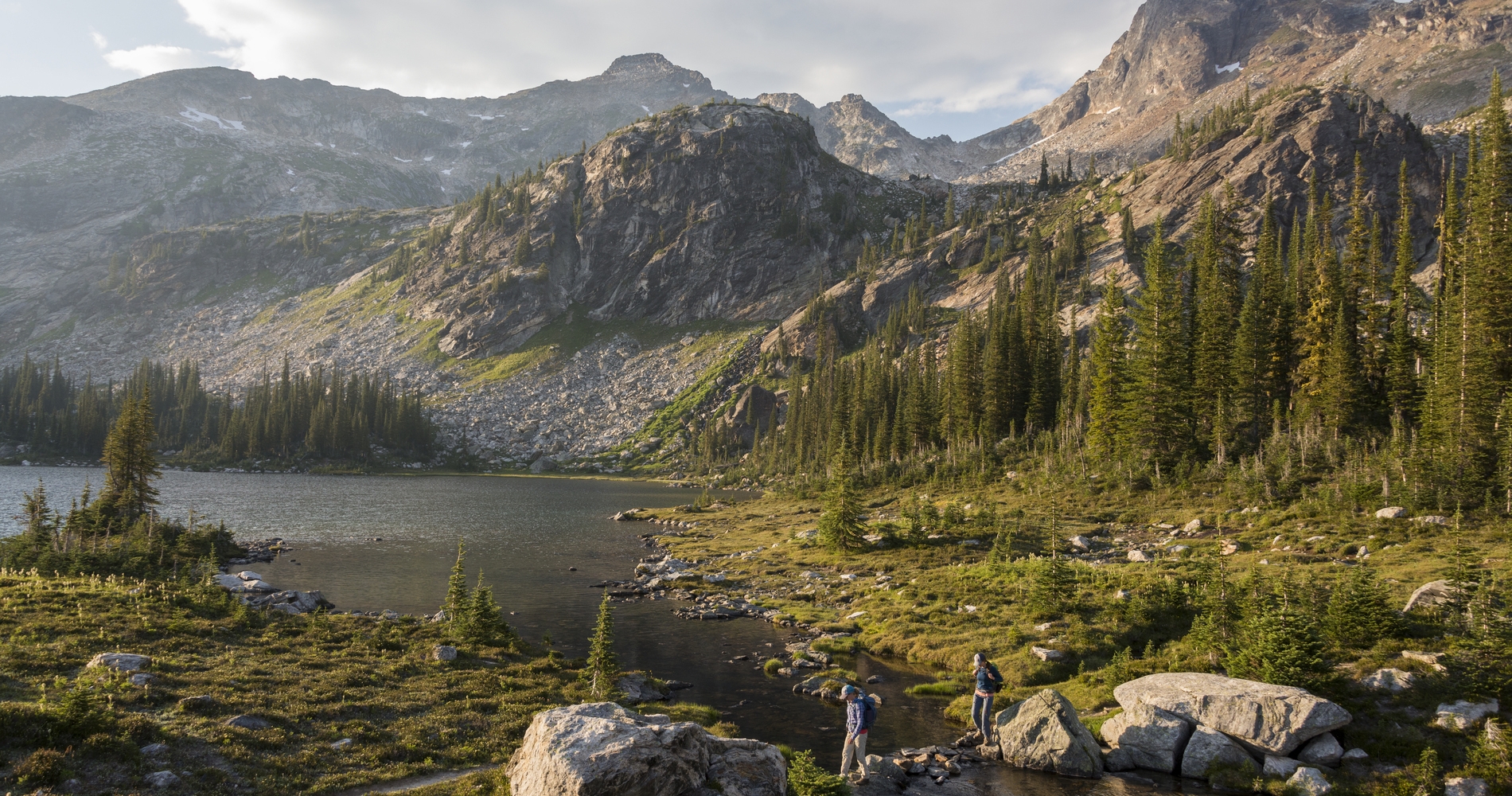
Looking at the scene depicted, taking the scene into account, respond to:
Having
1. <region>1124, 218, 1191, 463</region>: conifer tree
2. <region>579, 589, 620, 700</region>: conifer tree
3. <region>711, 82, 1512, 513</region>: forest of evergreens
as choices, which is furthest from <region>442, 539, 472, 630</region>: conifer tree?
<region>1124, 218, 1191, 463</region>: conifer tree

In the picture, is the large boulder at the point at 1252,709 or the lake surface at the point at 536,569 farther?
the lake surface at the point at 536,569

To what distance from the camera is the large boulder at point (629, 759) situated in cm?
1286

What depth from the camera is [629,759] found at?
42.9ft

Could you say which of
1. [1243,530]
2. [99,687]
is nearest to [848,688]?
[99,687]

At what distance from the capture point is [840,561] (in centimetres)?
4994

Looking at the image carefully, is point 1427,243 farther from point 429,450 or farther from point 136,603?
point 429,450

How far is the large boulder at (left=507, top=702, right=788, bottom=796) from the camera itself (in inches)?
506

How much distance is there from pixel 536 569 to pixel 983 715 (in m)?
40.5

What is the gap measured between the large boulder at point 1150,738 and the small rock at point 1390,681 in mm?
5495

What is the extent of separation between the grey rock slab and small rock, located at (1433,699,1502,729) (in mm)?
2634

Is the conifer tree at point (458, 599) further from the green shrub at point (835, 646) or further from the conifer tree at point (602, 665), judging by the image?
the green shrub at point (835, 646)

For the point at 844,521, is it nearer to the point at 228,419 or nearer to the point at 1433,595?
the point at 1433,595

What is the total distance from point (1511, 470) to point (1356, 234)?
4260 centimetres

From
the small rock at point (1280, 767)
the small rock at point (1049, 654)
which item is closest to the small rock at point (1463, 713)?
the small rock at point (1280, 767)
